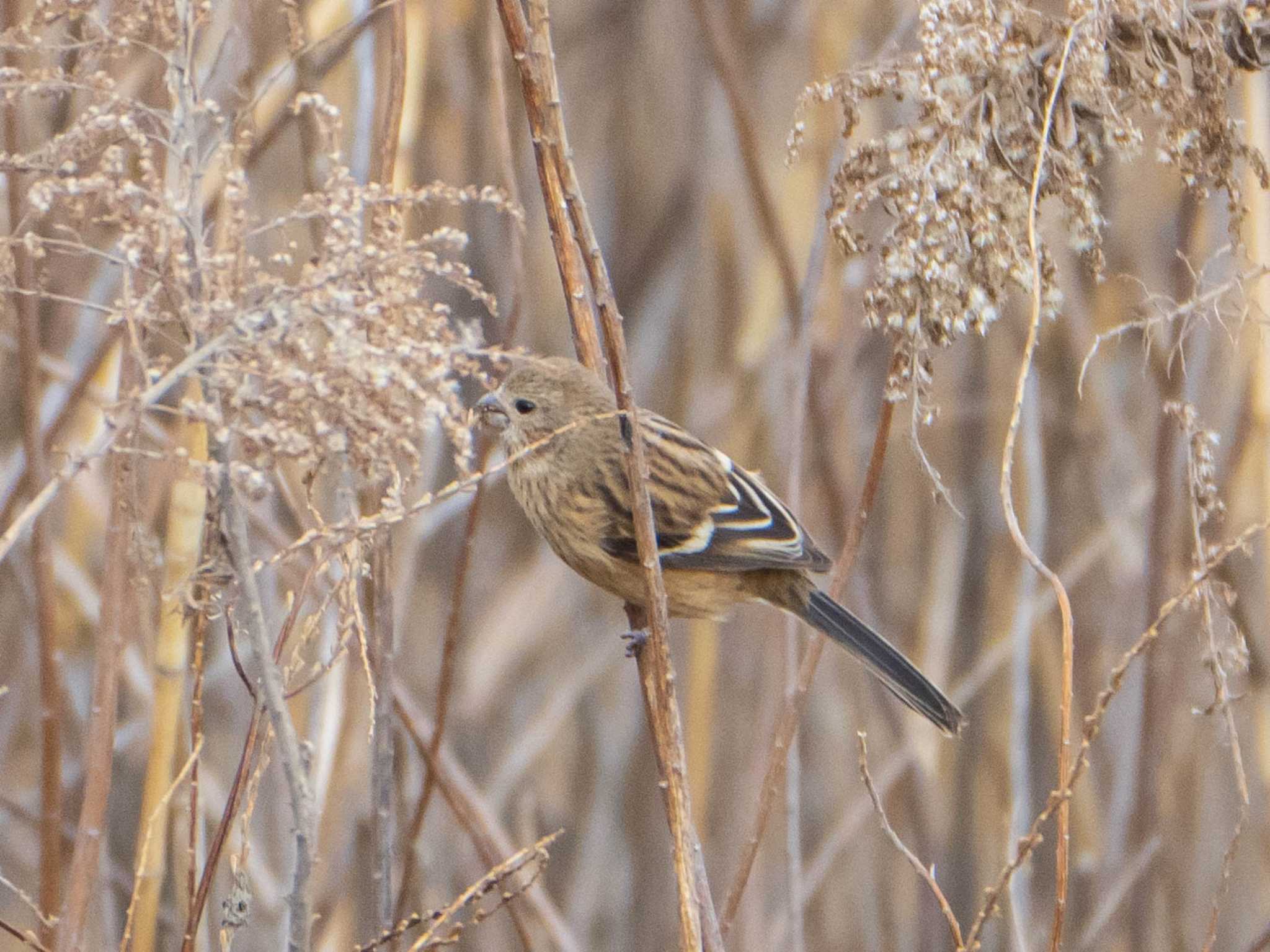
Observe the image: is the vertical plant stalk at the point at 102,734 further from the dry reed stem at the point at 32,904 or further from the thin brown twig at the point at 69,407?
the thin brown twig at the point at 69,407

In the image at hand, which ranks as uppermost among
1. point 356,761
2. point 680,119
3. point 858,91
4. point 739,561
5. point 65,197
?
point 680,119

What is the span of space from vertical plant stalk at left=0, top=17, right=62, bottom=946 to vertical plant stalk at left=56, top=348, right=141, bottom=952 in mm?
254

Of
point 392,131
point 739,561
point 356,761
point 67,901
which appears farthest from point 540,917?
point 392,131

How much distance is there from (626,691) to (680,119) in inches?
62.3

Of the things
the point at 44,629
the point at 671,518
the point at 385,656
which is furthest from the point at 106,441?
the point at 671,518

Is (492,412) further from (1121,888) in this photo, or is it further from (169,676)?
(1121,888)

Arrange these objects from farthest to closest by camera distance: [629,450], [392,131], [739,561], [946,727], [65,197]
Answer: [739,561], [946,727], [392,131], [629,450], [65,197]

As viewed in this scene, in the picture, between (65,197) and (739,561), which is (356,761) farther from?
(65,197)

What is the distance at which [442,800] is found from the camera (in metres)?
3.46

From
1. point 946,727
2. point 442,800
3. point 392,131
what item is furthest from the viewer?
point 442,800

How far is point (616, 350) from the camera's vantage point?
1.46m

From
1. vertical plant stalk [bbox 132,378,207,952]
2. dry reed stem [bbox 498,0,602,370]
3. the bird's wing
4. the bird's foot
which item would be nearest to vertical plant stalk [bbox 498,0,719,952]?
dry reed stem [bbox 498,0,602,370]

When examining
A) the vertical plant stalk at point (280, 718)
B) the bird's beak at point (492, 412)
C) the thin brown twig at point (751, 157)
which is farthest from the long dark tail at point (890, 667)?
the vertical plant stalk at point (280, 718)

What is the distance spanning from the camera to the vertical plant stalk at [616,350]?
54.4 inches
